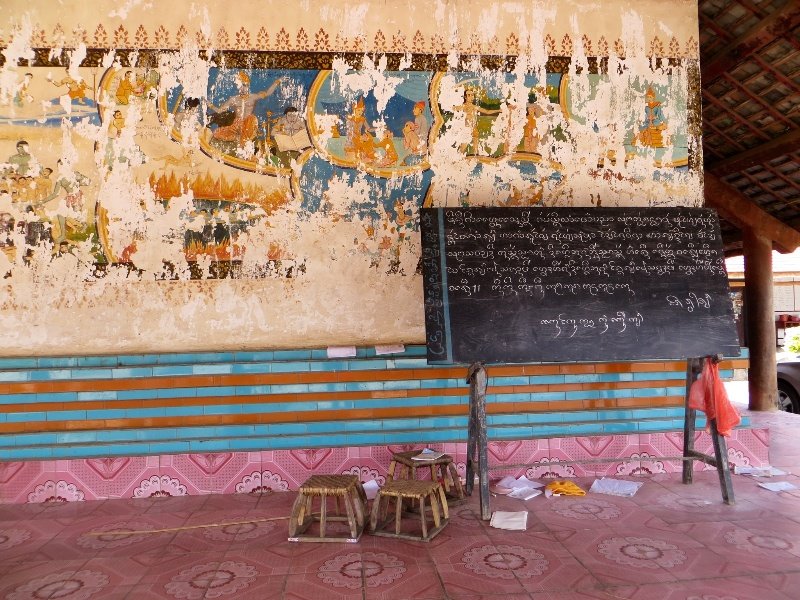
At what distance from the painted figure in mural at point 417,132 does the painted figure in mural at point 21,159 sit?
294cm

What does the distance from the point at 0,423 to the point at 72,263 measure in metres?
1.33

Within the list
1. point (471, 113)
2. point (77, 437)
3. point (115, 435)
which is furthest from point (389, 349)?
point (77, 437)

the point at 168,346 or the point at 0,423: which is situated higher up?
the point at 168,346

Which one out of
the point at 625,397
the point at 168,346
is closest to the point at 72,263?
the point at 168,346

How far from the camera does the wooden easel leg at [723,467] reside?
12.7ft

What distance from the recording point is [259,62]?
4441mm

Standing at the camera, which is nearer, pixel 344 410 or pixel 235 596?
pixel 235 596

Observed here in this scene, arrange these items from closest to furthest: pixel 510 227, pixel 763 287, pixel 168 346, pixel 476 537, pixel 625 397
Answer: pixel 476 537 < pixel 510 227 < pixel 168 346 < pixel 625 397 < pixel 763 287

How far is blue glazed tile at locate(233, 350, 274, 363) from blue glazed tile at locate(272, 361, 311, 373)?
0.08m

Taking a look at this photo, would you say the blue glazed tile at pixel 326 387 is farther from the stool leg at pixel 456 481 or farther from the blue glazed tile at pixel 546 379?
the blue glazed tile at pixel 546 379

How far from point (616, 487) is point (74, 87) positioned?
17.0ft

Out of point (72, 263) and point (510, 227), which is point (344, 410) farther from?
point (72, 263)

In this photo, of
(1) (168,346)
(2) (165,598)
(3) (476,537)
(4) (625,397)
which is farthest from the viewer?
(4) (625,397)

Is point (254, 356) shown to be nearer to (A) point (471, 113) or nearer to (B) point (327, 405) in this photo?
(B) point (327, 405)
